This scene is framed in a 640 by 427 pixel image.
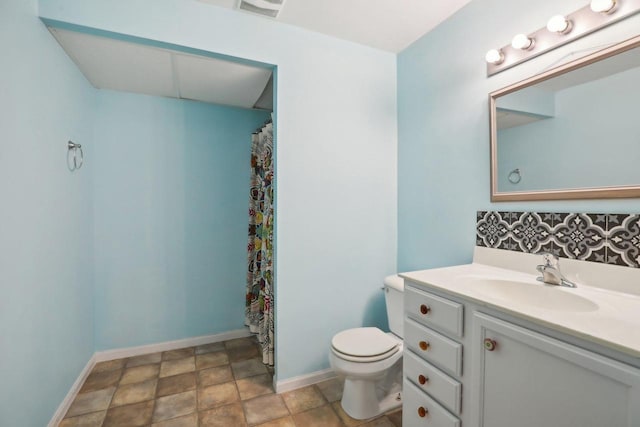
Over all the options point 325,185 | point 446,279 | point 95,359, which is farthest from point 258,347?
point 446,279

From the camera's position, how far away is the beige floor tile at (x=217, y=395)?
1.78 m

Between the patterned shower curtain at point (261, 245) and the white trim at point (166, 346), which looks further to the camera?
the white trim at point (166, 346)

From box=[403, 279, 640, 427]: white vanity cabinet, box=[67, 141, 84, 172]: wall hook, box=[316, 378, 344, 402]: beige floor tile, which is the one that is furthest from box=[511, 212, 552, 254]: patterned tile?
box=[67, 141, 84, 172]: wall hook

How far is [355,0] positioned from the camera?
1.66 meters

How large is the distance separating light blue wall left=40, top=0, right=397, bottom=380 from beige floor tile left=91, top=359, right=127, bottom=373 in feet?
4.28

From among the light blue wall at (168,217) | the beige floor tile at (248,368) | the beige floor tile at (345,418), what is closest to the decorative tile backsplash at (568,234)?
the beige floor tile at (345,418)

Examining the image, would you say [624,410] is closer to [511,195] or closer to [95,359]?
[511,195]

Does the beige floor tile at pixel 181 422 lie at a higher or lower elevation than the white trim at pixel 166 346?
lower

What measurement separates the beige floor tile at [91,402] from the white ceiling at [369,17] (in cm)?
245

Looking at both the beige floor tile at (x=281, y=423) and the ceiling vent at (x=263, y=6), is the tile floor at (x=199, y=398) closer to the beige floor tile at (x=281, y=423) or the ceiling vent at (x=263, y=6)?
the beige floor tile at (x=281, y=423)

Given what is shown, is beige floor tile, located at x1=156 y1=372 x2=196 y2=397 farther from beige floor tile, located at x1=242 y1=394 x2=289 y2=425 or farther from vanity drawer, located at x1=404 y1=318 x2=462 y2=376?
vanity drawer, located at x1=404 y1=318 x2=462 y2=376

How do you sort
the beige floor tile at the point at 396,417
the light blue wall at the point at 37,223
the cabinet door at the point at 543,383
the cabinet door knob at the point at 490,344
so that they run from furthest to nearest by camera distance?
1. the beige floor tile at the point at 396,417
2. the light blue wall at the point at 37,223
3. the cabinet door knob at the point at 490,344
4. the cabinet door at the point at 543,383

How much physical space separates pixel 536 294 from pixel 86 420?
2392 millimetres

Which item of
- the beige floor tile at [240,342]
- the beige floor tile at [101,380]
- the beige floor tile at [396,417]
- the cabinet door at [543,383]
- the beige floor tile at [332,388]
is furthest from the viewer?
the beige floor tile at [240,342]
